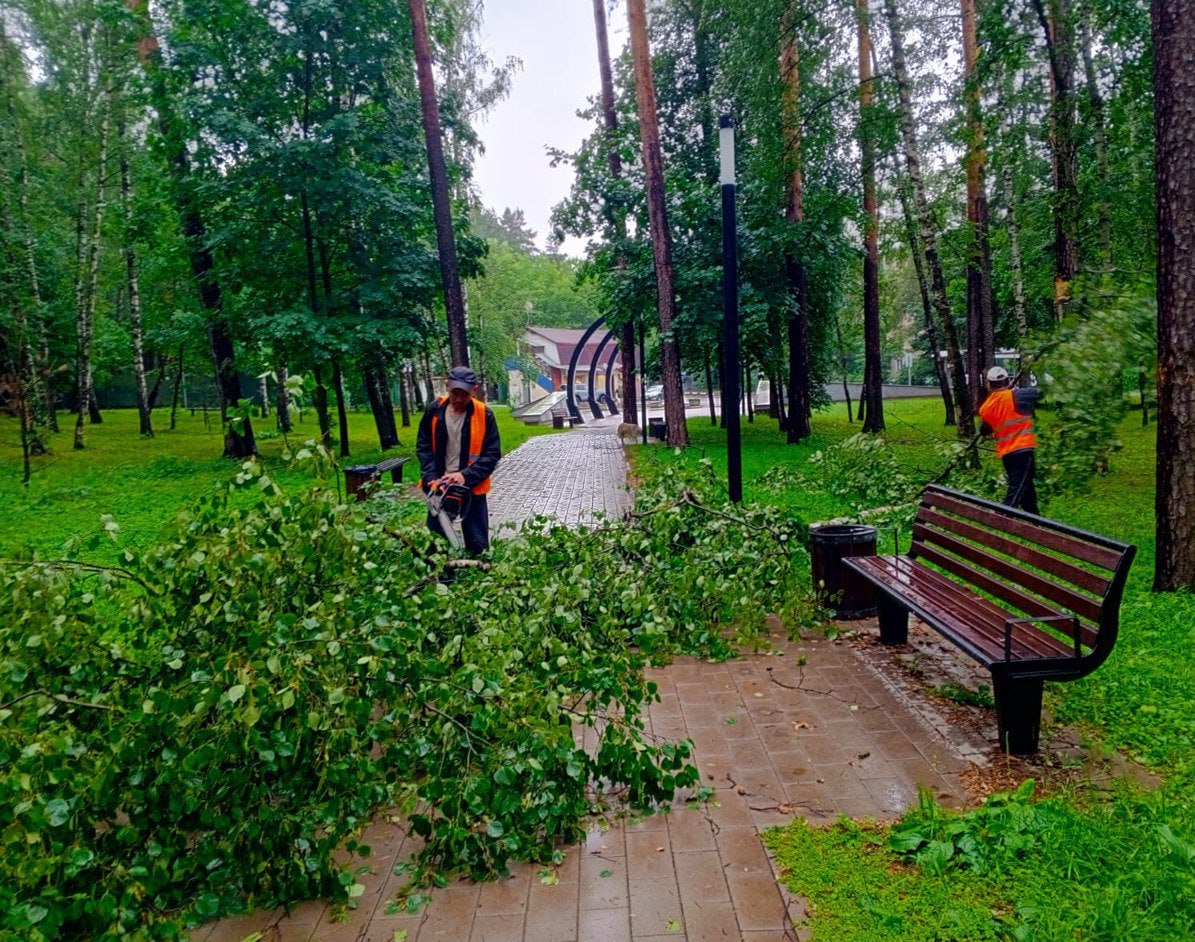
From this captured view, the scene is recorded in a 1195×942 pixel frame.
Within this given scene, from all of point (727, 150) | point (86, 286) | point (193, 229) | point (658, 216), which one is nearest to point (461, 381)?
point (727, 150)

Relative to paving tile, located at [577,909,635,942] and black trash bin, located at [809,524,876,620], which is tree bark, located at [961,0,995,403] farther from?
paving tile, located at [577,909,635,942]

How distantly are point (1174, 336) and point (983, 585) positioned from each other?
8.13ft

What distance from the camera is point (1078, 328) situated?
17.7 ft

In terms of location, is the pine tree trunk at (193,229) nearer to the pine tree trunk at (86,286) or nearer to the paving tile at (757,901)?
the pine tree trunk at (86,286)

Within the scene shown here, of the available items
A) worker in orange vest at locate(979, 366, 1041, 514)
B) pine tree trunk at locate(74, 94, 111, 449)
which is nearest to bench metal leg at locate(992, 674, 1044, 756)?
worker in orange vest at locate(979, 366, 1041, 514)

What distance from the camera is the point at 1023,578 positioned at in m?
3.67

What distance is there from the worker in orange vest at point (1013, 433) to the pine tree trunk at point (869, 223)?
22.8ft

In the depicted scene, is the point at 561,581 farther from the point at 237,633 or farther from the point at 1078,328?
the point at 1078,328

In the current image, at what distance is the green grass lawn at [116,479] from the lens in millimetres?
8508

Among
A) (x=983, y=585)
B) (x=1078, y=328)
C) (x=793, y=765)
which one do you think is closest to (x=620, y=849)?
(x=793, y=765)

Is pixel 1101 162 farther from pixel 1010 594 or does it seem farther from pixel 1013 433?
pixel 1010 594

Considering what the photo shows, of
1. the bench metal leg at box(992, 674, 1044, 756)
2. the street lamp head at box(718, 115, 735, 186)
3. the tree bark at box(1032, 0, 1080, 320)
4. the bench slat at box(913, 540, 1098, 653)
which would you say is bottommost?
the bench metal leg at box(992, 674, 1044, 756)

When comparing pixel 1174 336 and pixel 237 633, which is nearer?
Answer: pixel 237 633

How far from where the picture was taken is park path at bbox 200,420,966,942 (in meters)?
2.47
